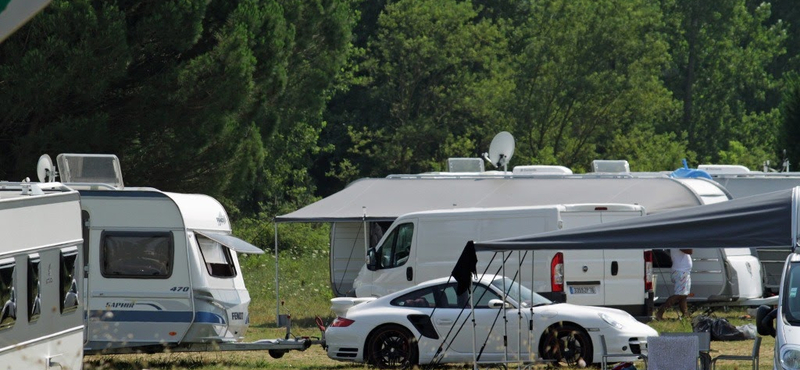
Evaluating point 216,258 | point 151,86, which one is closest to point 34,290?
point 216,258

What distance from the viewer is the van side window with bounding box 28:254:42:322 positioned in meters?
10.2

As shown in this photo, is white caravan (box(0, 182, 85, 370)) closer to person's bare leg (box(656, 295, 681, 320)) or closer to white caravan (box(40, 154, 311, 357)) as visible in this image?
white caravan (box(40, 154, 311, 357))

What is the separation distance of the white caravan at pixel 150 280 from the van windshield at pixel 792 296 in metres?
6.22

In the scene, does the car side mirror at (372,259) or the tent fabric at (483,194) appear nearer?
the car side mirror at (372,259)

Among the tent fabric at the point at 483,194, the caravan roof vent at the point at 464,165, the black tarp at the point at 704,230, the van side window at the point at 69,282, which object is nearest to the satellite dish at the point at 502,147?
the caravan roof vent at the point at 464,165

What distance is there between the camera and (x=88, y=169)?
1491 cm

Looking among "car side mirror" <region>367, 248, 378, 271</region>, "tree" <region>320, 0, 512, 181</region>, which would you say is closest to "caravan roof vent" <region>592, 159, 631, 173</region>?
"car side mirror" <region>367, 248, 378, 271</region>

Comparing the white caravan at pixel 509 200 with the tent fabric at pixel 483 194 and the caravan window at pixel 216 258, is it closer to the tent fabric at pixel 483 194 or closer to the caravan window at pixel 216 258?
the tent fabric at pixel 483 194

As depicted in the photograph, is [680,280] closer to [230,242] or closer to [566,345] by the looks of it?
[566,345]

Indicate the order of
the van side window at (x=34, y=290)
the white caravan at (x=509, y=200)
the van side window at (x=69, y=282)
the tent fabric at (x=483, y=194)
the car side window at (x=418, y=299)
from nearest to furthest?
the van side window at (x=34, y=290), the van side window at (x=69, y=282), the car side window at (x=418, y=299), the white caravan at (x=509, y=200), the tent fabric at (x=483, y=194)

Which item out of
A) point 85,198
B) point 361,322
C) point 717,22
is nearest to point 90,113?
point 85,198

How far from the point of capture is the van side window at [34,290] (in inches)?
400

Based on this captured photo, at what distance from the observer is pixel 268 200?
47.2m

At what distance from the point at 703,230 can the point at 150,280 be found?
21.7 ft
